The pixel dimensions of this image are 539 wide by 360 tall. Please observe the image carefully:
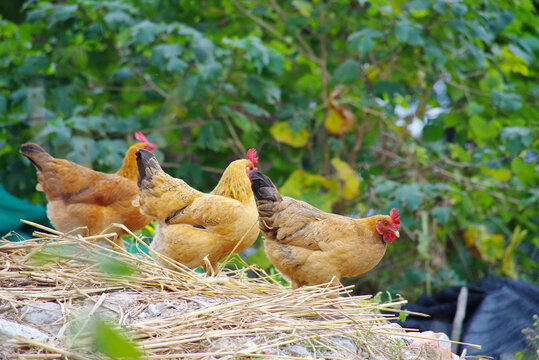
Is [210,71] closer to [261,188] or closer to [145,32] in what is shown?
[145,32]

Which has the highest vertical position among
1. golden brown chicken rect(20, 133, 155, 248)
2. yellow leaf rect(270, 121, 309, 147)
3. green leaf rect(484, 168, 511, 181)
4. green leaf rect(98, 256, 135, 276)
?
green leaf rect(98, 256, 135, 276)

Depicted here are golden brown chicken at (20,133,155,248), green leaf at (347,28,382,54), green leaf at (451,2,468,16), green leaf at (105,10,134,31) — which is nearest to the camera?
golden brown chicken at (20,133,155,248)

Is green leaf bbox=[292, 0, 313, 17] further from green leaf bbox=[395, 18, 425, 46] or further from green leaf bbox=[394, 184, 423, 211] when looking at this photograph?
green leaf bbox=[394, 184, 423, 211]

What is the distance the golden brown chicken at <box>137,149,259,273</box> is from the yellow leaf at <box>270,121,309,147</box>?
7.43 ft

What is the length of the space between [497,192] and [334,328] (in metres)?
4.19

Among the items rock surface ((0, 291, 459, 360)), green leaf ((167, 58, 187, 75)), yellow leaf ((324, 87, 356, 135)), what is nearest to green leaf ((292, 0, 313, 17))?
yellow leaf ((324, 87, 356, 135))

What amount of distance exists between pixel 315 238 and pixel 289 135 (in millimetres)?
2658

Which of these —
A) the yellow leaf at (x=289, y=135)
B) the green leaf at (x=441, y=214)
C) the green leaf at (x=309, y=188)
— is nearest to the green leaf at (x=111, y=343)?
the green leaf at (x=309, y=188)

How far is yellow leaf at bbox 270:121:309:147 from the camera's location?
5.30 metres

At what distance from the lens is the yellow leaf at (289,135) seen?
5.30m

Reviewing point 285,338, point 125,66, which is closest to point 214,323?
point 285,338

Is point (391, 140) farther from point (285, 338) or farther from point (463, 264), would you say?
point (285, 338)

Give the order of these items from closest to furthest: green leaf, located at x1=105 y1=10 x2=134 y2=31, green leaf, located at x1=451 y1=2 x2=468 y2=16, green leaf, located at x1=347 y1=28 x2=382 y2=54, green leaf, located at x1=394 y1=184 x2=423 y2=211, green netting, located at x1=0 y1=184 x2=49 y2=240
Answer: green netting, located at x1=0 y1=184 x2=49 y2=240, green leaf, located at x1=394 y1=184 x2=423 y2=211, green leaf, located at x1=451 y1=2 x2=468 y2=16, green leaf, located at x1=347 y1=28 x2=382 y2=54, green leaf, located at x1=105 y1=10 x2=134 y2=31

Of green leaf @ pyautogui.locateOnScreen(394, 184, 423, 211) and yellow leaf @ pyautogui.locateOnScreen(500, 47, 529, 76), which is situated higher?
yellow leaf @ pyautogui.locateOnScreen(500, 47, 529, 76)
